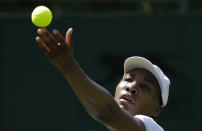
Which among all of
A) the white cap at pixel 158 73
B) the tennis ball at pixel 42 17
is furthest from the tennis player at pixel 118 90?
the tennis ball at pixel 42 17

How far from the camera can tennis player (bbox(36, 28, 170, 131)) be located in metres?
2.92

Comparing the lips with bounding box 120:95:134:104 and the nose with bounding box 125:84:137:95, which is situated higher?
the nose with bounding box 125:84:137:95

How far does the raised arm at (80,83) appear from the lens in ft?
9.48

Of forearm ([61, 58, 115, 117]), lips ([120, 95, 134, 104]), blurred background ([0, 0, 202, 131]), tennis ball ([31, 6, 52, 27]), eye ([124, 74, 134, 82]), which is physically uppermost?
blurred background ([0, 0, 202, 131])

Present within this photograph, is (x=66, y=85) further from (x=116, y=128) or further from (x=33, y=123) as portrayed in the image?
(x=116, y=128)

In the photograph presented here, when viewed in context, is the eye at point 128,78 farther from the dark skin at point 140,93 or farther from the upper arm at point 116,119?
the upper arm at point 116,119

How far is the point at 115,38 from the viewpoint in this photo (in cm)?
766

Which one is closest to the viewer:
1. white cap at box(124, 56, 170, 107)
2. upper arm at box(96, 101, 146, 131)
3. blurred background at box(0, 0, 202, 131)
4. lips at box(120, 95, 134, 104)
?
upper arm at box(96, 101, 146, 131)

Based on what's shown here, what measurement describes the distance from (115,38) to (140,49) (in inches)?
14.0

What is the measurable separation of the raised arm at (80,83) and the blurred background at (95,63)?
4.35 m

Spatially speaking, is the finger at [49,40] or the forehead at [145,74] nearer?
the finger at [49,40]

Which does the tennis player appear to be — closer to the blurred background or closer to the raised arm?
the raised arm

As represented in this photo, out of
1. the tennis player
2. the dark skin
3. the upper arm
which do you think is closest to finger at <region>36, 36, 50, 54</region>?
the tennis player

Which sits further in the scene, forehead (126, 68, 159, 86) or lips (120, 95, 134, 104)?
forehead (126, 68, 159, 86)
